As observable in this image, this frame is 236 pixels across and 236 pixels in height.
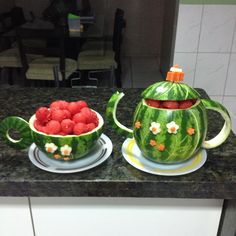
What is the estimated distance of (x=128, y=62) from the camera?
383 centimetres

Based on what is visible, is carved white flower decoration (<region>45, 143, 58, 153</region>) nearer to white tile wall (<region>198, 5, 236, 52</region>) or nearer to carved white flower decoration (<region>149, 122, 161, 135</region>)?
carved white flower decoration (<region>149, 122, 161, 135</region>)

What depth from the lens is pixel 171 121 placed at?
582mm

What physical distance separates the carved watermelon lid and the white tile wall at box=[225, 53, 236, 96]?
157cm

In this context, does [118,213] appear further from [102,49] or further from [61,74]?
[102,49]

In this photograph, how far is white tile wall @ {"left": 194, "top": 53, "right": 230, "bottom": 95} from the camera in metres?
2.03

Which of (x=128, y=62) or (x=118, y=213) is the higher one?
(x=118, y=213)

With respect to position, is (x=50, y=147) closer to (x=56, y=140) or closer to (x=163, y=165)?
(x=56, y=140)

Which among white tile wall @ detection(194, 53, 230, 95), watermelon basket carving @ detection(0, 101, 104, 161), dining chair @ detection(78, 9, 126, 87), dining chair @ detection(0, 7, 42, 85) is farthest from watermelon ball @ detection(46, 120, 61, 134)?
dining chair @ detection(0, 7, 42, 85)

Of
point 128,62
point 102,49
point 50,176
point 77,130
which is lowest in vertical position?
point 128,62

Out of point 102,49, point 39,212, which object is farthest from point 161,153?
point 102,49

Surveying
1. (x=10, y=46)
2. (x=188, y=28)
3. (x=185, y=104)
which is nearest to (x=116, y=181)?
(x=185, y=104)

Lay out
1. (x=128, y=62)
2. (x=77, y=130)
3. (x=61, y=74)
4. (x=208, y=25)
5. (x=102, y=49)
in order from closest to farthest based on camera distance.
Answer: (x=77, y=130) < (x=208, y=25) < (x=61, y=74) < (x=102, y=49) < (x=128, y=62)

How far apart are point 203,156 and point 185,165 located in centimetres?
6

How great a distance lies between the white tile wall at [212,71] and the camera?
203 centimetres
